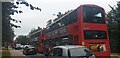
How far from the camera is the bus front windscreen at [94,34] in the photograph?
1944cm

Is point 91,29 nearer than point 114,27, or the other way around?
point 91,29

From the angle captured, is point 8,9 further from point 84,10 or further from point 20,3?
point 84,10

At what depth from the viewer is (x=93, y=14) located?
65.9ft

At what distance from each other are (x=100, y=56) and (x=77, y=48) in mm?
6537

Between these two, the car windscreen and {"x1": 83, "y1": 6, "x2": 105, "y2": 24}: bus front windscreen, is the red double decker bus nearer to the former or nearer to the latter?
{"x1": 83, "y1": 6, "x2": 105, "y2": 24}: bus front windscreen

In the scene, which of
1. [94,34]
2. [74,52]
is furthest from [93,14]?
[74,52]

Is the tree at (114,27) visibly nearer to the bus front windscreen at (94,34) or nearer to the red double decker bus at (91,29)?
the red double decker bus at (91,29)

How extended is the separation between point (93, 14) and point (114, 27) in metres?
16.6

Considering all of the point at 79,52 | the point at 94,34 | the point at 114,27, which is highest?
the point at 114,27

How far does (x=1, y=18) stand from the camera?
14.2m

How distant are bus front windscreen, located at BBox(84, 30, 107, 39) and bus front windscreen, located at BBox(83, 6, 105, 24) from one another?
0.74 metres

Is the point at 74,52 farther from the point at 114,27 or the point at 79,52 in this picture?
the point at 114,27

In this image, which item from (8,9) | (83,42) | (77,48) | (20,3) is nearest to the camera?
(20,3)

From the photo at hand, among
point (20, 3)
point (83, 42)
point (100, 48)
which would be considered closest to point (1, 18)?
point (20, 3)
